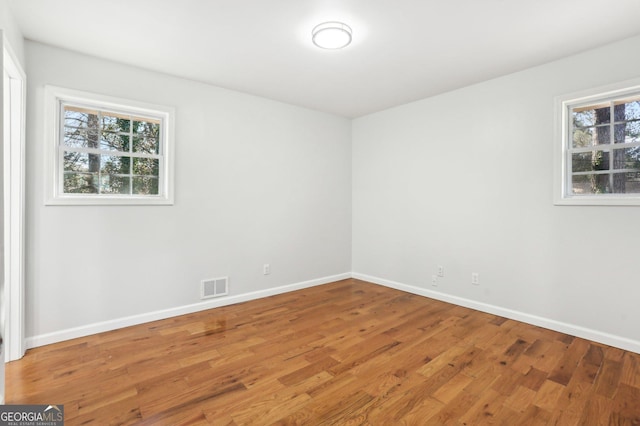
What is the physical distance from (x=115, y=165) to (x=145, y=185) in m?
0.34

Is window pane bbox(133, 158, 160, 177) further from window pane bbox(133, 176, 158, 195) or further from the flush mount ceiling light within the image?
the flush mount ceiling light

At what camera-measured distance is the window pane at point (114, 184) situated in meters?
3.20

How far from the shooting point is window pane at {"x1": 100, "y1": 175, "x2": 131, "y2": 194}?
10.5 feet

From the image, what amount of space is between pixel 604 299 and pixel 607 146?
1.41 metres

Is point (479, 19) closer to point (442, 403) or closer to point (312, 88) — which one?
point (312, 88)

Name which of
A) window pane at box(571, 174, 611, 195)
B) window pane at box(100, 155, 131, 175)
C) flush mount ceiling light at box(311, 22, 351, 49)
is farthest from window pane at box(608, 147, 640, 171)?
window pane at box(100, 155, 131, 175)

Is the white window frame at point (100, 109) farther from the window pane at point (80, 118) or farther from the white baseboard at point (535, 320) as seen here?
the white baseboard at point (535, 320)

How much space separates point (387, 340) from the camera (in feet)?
9.58

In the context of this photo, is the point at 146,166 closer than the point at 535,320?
No

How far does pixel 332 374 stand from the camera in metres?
2.35

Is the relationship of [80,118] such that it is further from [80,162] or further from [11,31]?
[11,31]

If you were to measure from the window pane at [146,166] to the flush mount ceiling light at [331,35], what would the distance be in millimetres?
2147

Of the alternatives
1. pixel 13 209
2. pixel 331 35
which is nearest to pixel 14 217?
pixel 13 209

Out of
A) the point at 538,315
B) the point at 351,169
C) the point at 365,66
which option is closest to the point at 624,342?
the point at 538,315
